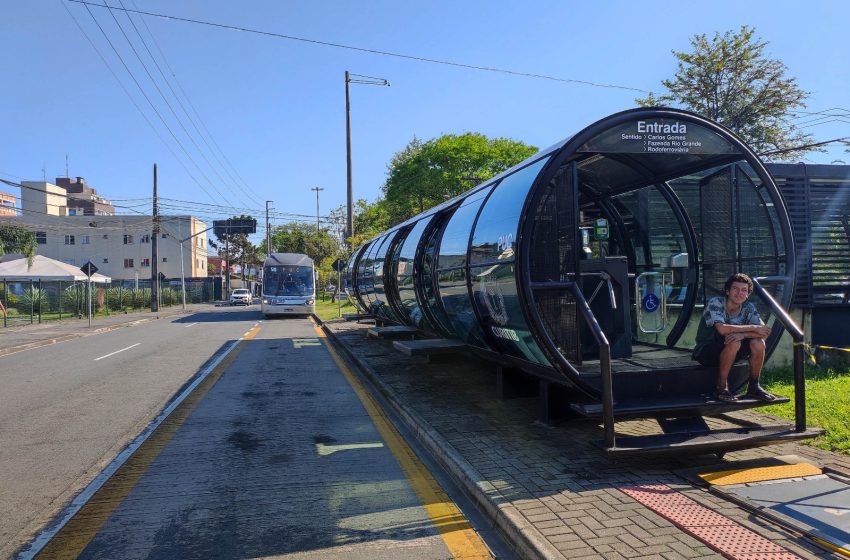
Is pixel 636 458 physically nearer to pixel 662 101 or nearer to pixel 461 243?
pixel 461 243

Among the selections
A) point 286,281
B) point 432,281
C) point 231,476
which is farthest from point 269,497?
point 286,281

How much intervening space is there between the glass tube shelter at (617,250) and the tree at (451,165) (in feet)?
86.7

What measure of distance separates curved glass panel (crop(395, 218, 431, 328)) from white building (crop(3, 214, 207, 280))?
63087 millimetres

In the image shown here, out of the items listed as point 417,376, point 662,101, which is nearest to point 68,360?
point 417,376

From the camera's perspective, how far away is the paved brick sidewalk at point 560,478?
3.72 meters

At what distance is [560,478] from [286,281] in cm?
2636

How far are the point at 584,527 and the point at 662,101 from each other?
22.3 m

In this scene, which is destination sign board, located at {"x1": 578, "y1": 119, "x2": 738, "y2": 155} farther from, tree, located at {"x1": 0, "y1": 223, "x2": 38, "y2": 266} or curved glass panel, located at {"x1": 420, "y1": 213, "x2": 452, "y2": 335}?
tree, located at {"x1": 0, "y1": 223, "x2": 38, "y2": 266}

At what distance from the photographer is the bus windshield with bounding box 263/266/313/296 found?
29.9 meters

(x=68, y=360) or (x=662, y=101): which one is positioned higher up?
(x=662, y=101)

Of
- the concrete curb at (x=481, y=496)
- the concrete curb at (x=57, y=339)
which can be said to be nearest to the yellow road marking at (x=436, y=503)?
the concrete curb at (x=481, y=496)

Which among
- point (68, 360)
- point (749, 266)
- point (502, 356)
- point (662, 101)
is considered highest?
point (662, 101)

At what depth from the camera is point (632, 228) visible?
26.7 ft

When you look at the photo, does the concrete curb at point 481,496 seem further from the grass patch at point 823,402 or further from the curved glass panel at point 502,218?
the grass patch at point 823,402
